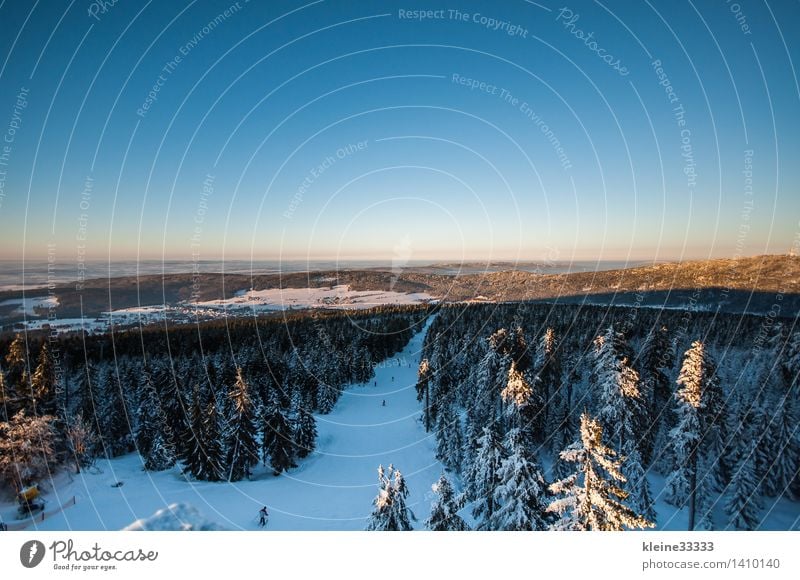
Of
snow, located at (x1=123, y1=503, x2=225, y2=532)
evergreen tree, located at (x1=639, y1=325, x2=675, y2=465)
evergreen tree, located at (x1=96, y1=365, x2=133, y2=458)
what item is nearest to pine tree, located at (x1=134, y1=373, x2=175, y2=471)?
evergreen tree, located at (x1=96, y1=365, x2=133, y2=458)

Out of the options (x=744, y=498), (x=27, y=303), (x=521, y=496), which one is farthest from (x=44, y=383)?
(x=744, y=498)

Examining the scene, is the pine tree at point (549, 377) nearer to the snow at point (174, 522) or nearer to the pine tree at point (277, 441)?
the snow at point (174, 522)

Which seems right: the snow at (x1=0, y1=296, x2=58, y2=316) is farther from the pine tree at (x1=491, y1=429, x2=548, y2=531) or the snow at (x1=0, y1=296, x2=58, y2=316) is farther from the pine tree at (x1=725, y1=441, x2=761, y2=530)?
the pine tree at (x1=725, y1=441, x2=761, y2=530)

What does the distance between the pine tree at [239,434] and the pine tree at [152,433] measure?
6.07m

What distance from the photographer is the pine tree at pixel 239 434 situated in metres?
31.3

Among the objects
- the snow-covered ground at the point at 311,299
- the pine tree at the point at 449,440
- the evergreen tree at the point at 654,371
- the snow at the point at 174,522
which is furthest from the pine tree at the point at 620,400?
the snow-covered ground at the point at 311,299

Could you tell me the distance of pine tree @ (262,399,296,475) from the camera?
34656 mm

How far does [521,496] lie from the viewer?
1259 centimetres

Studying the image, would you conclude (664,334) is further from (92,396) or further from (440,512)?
(92,396)

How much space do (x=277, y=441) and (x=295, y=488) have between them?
7.13 m

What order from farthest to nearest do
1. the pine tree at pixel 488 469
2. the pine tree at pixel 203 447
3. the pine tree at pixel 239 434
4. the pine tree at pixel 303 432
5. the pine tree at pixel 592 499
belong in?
1. the pine tree at pixel 303 432
2. the pine tree at pixel 239 434
3. the pine tree at pixel 203 447
4. the pine tree at pixel 488 469
5. the pine tree at pixel 592 499

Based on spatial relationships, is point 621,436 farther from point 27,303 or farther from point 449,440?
point 27,303

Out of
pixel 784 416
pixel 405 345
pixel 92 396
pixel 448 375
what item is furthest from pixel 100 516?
pixel 405 345

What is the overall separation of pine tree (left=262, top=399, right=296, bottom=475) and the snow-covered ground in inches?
4719
